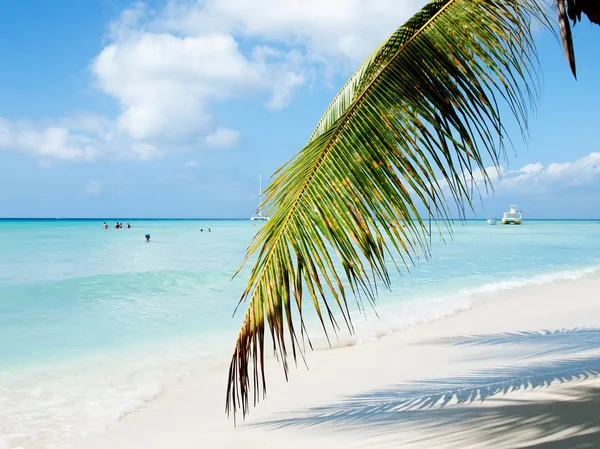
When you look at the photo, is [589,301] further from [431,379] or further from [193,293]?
[193,293]

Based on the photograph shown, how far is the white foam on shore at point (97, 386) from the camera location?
13.2ft

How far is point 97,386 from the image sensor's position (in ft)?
17.1

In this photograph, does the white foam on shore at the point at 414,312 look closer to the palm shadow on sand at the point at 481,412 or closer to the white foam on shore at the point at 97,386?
the white foam on shore at the point at 97,386

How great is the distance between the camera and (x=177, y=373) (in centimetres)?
561

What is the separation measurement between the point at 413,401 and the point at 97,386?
328 centimetres

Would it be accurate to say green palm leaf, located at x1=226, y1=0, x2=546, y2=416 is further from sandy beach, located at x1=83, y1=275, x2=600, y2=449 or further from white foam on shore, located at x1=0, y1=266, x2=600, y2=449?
white foam on shore, located at x1=0, y1=266, x2=600, y2=449

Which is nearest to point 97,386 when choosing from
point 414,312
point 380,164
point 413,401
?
point 413,401

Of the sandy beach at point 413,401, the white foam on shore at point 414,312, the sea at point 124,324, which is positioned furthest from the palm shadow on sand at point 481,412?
the white foam on shore at point 414,312

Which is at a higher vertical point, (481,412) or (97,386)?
(97,386)

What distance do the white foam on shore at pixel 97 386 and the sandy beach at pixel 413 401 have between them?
24 cm

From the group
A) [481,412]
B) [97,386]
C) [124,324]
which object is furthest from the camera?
[124,324]

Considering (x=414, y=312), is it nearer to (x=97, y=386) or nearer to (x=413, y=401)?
(x=413, y=401)

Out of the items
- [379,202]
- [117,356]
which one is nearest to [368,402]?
[379,202]

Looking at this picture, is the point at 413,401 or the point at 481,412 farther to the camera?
the point at 413,401
